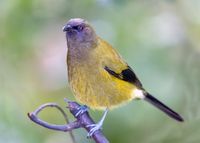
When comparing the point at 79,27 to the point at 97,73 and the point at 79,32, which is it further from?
the point at 97,73

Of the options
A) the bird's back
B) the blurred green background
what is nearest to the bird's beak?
the bird's back

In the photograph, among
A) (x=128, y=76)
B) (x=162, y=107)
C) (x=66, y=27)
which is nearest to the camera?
(x=66, y=27)

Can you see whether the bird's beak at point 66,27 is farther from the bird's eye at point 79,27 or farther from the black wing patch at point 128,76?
the black wing patch at point 128,76

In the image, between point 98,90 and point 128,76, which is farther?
point 128,76

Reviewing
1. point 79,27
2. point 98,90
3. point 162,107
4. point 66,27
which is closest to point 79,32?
point 79,27

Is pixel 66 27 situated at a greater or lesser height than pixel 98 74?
greater

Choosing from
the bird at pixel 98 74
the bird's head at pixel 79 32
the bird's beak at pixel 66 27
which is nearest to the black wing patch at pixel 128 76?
the bird at pixel 98 74

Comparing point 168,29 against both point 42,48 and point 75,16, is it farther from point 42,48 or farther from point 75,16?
point 42,48
